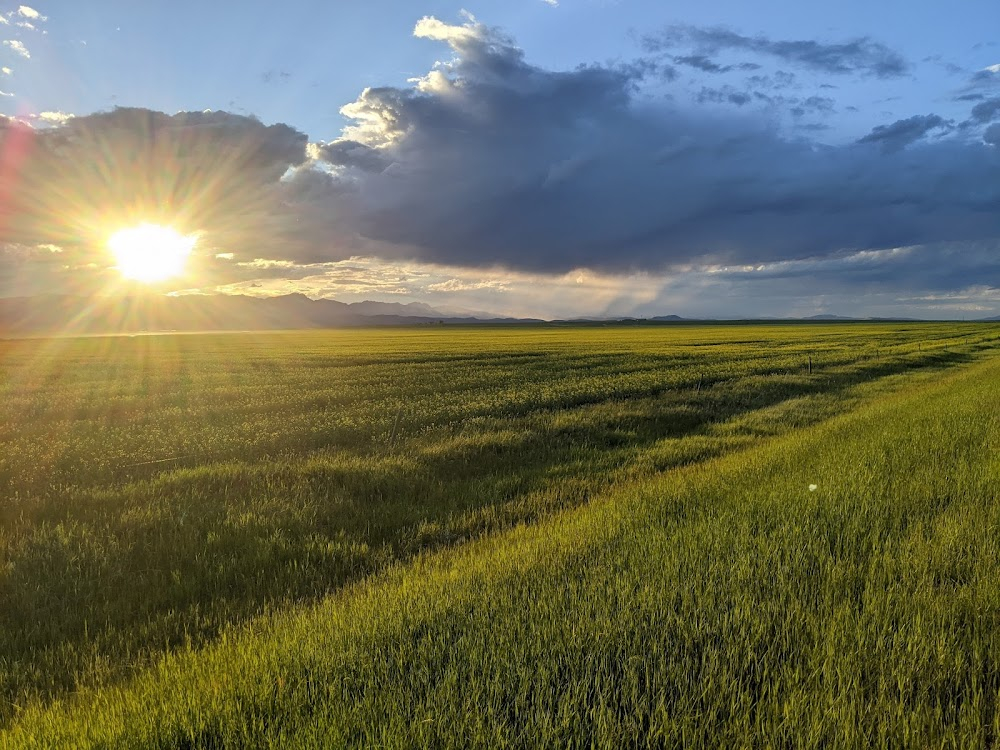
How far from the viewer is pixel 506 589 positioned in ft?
15.7

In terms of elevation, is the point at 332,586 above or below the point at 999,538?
below

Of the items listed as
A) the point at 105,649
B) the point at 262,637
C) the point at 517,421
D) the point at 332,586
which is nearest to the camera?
the point at 262,637

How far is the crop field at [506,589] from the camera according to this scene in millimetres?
3215

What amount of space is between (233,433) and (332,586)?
31.7 feet

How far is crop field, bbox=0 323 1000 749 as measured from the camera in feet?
Answer: 10.5

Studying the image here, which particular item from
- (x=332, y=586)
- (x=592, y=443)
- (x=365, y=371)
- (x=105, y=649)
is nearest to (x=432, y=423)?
(x=592, y=443)

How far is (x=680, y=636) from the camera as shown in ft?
12.7

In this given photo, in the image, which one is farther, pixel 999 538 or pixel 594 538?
pixel 594 538

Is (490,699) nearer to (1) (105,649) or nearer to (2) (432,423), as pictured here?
(1) (105,649)

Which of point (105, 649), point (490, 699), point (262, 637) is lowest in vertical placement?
point (105, 649)

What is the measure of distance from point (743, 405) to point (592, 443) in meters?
9.08

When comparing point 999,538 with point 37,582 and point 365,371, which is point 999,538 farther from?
point 365,371

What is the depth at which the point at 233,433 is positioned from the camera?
1426 cm

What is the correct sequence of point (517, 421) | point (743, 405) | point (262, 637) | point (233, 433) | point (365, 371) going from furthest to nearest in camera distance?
point (365, 371) → point (743, 405) → point (517, 421) → point (233, 433) → point (262, 637)
